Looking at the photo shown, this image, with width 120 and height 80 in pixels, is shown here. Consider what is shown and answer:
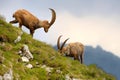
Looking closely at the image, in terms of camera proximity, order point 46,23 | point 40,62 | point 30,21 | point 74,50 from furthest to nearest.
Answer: point 74,50
point 46,23
point 30,21
point 40,62

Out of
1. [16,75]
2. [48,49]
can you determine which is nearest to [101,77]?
[48,49]

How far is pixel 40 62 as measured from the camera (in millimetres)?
28656

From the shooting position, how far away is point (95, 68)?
32.2 metres

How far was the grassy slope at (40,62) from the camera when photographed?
25.7m

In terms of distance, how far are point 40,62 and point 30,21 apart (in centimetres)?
784

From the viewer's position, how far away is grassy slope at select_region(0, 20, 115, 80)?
2569 cm

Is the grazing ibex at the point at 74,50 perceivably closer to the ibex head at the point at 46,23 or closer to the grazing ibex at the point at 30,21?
the ibex head at the point at 46,23

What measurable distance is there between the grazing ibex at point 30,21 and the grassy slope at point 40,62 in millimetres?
3945

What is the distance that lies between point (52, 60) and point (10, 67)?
20.1 feet

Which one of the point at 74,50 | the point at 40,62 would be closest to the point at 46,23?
the point at 74,50

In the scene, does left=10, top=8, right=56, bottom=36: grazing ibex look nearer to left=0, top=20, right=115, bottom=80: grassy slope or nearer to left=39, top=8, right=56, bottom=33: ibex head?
left=39, top=8, right=56, bottom=33: ibex head

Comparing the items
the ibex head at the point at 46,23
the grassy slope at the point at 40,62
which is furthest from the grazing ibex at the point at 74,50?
the grassy slope at the point at 40,62

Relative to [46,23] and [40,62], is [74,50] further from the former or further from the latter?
[40,62]

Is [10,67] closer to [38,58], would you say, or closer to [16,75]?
[16,75]
